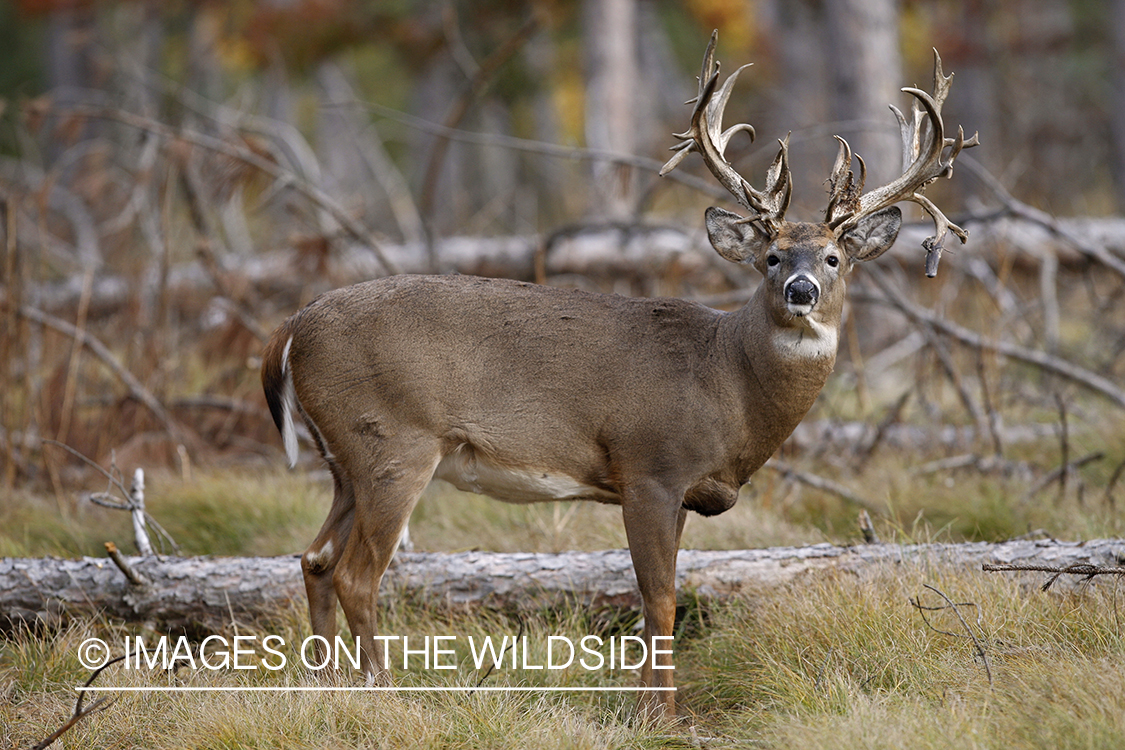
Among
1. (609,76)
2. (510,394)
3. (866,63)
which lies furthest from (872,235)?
(609,76)

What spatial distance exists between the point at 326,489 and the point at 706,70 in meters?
3.17

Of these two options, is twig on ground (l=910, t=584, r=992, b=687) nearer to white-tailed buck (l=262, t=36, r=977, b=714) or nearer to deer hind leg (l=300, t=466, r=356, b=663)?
white-tailed buck (l=262, t=36, r=977, b=714)

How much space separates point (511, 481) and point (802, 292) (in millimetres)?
1158

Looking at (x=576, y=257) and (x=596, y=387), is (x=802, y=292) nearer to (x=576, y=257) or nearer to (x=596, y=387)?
(x=596, y=387)

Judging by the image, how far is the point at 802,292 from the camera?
11.1 ft

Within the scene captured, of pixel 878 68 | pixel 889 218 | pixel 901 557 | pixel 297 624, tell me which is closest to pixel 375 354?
pixel 297 624

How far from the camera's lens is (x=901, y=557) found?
13.2 feet

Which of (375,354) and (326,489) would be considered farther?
(326,489)

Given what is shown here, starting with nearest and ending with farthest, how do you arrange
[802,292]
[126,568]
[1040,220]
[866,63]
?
1. [802,292]
2. [126,568]
3. [1040,220]
4. [866,63]

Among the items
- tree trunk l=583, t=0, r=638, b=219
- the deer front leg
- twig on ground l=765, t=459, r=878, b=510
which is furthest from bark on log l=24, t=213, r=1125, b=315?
the deer front leg

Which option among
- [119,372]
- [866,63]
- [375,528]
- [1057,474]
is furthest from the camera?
[866,63]

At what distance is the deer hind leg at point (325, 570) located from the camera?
3844 mm

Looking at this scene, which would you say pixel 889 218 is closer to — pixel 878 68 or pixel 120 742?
pixel 120 742

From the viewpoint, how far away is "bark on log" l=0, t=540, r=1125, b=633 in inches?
163
